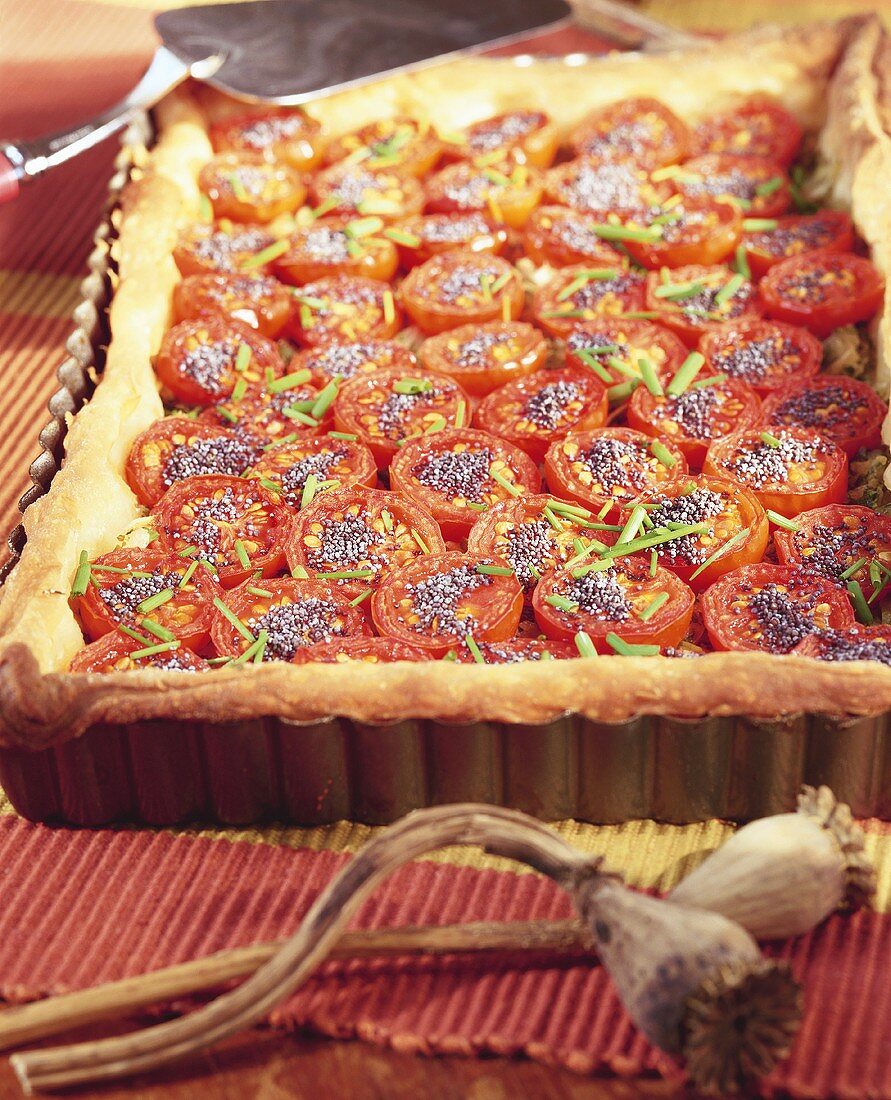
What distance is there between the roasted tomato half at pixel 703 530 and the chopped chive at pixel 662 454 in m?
0.11

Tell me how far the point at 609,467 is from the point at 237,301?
1.33 m

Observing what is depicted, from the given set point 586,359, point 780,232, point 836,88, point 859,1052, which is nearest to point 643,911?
point 859,1052

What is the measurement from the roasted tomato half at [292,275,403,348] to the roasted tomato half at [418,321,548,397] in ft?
0.60

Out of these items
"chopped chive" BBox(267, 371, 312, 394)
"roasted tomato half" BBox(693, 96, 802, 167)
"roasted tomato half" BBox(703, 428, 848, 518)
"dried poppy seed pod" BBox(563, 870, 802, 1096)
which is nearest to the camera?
"dried poppy seed pod" BBox(563, 870, 802, 1096)

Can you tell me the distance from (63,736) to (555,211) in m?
2.45

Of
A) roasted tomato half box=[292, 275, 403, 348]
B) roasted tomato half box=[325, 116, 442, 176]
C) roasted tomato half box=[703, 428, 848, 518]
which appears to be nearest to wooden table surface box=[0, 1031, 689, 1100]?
roasted tomato half box=[703, 428, 848, 518]

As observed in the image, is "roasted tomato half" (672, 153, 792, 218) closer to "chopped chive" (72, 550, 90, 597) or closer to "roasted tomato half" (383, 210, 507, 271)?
"roasted tomato half" (383, 210, 507, 271)

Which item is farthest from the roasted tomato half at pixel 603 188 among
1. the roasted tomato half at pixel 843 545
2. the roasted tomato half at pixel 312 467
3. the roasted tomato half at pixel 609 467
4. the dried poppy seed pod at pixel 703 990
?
the dried poppy seed pod at pixel 703 990

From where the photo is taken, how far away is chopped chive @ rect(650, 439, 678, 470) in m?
3.43

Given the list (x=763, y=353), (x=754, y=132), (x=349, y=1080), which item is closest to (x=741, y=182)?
(x=754, y=132)

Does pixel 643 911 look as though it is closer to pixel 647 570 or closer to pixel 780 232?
pixel 647 570

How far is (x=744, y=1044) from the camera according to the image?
223cm

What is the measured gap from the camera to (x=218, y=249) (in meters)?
4.24

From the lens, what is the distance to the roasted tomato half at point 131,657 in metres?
2.93
